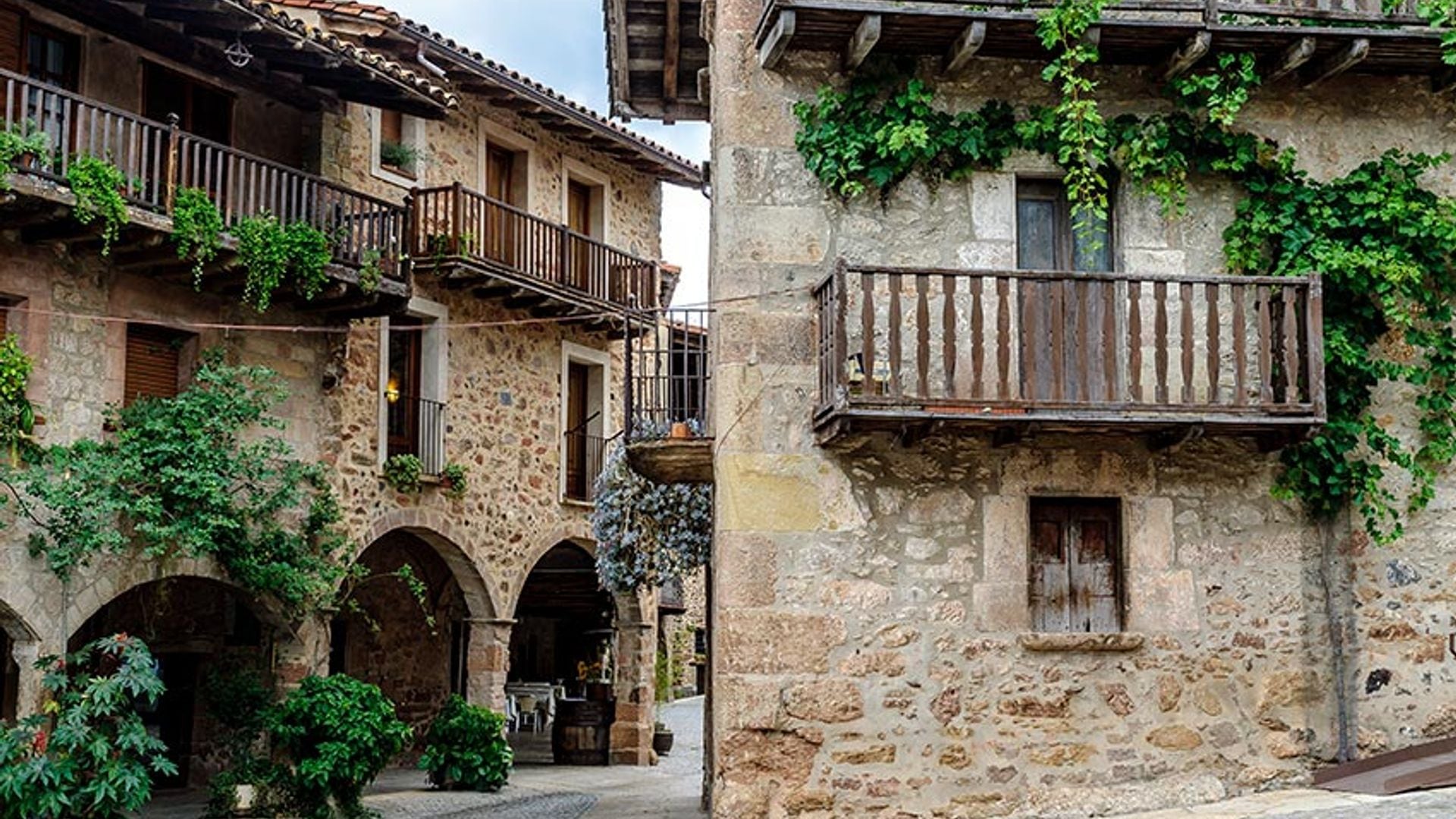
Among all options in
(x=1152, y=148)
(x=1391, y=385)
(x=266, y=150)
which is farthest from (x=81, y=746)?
(x=1391, y=385)

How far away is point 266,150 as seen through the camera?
17.0m

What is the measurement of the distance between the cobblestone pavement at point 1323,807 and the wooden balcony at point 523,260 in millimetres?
9325

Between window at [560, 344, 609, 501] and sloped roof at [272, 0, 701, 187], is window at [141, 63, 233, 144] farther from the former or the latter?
window at [560, 344, 609, 501]

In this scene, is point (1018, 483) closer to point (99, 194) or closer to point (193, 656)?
point (99, 194)

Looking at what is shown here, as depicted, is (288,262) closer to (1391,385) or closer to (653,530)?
(653,530)

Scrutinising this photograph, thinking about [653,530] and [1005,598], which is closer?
[1005,598]

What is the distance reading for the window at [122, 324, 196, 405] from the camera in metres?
15.0

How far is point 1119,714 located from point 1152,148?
12.0 ft

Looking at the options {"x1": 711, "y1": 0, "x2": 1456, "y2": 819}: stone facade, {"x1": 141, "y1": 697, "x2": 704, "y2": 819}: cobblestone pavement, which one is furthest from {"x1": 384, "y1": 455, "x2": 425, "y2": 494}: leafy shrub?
{"x1": 711, "y1": 0, "x2": 1456, "y2": 819}: stone facade

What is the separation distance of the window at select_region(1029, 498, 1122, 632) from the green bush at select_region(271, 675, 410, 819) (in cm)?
699

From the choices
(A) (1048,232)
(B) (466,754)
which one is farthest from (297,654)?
(A) (1048,232)

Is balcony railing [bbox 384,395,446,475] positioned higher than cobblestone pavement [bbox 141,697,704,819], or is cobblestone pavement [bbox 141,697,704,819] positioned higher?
balcony railing [bbox 384,395,446,475]

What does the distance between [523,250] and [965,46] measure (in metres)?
10.1

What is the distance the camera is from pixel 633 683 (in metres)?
21.8
